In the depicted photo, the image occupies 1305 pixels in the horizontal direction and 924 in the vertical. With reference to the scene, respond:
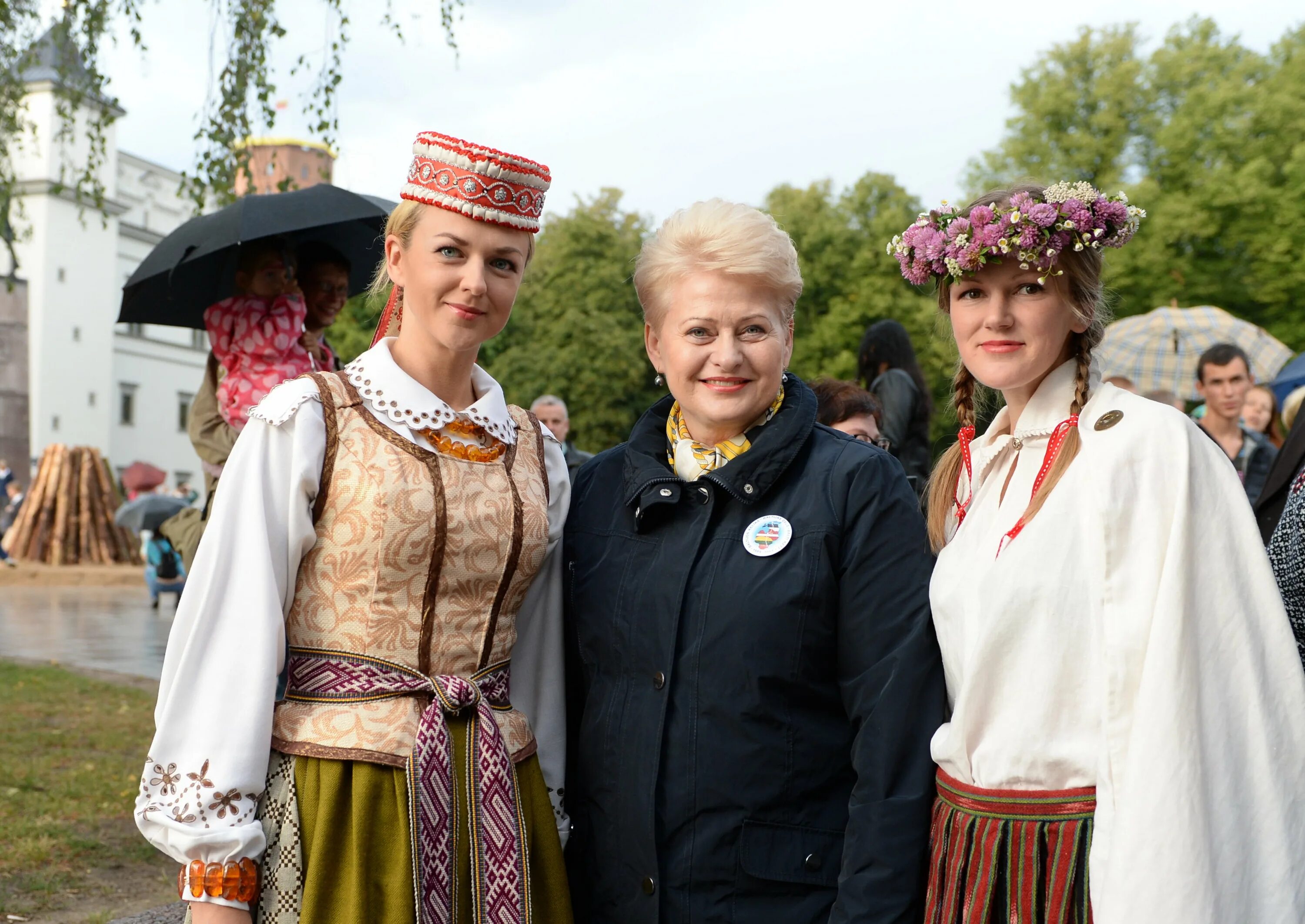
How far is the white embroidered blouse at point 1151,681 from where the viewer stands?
2135 mm

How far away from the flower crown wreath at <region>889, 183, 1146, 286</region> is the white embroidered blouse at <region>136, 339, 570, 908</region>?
1171 millimetres

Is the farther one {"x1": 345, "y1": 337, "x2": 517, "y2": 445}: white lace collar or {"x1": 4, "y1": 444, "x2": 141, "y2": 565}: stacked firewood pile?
{"x1": 4, "y1": 444, "x2": 141, "y2": 565}: stacked firewood pile

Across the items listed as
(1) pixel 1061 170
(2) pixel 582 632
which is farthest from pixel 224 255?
(1) pixel 1061 170

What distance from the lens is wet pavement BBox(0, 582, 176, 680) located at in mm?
12938

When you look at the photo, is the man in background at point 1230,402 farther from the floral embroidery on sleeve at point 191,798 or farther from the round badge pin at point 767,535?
the floral embroidery on sleeve at point 191,798

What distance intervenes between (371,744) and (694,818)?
0.66 m

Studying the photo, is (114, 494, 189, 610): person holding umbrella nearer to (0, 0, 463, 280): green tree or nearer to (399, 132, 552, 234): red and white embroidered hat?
(0, 0, 463, 280): green tree

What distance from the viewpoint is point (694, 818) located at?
260 cm

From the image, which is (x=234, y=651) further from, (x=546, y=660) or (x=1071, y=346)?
(x=1071, y=346)

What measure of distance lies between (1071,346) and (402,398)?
1387 millimetres

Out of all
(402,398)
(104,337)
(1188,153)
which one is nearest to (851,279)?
(1188,153)

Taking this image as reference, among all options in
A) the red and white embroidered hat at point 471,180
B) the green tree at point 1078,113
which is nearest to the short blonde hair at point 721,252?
the red and white embroidered hat at point 471,180

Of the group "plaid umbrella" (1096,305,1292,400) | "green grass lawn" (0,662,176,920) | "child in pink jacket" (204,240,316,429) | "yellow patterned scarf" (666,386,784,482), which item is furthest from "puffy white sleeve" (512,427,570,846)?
"plaid umbrella" (1096,305,1292,400)

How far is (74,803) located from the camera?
654cm
